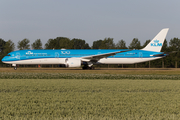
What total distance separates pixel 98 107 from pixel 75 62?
2486 cm

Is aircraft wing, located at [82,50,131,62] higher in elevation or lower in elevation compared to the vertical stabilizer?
lower

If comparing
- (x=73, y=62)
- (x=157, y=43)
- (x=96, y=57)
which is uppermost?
(x=157, y=43)

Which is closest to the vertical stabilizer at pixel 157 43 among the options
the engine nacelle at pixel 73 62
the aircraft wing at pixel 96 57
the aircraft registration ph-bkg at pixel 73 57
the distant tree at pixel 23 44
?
the aircraft registration ph-bkg at pixel 73 57

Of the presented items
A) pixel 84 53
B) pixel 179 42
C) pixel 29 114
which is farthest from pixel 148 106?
pixel 179 42

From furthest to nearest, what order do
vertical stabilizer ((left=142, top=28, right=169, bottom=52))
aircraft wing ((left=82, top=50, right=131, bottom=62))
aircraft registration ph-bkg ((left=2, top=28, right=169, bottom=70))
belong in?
vertical stabilizer ((left=142, top=28, right=169, bottom=52)) < aircraft registration ph-bkg ((left=2, top=28, right=169, bottom=70)) < aircraft wing ((left=82, top=50, right=131, bottom=62))

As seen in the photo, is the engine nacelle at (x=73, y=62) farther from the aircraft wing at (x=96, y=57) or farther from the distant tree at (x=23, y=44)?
the distant tree at (x=23, y=44)

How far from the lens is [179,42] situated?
77625 mm

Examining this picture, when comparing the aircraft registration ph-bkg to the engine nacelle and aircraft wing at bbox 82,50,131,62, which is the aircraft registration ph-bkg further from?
the engine nacelle

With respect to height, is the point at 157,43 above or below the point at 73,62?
Answer: above

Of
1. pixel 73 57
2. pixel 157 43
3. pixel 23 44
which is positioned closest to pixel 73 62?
pixel 73 57

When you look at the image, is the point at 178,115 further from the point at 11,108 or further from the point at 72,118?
the point at 11,108

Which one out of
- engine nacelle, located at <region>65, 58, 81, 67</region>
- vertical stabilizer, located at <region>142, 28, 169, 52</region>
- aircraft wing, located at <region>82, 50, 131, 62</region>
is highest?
vertical stabilizer, located at <region>142, 28, 169, 52</region>

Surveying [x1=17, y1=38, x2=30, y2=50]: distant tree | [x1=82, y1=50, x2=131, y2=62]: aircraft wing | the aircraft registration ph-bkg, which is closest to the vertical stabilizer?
the aircraft registration ph-bkg

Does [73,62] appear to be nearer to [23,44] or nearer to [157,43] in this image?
[157,43]
